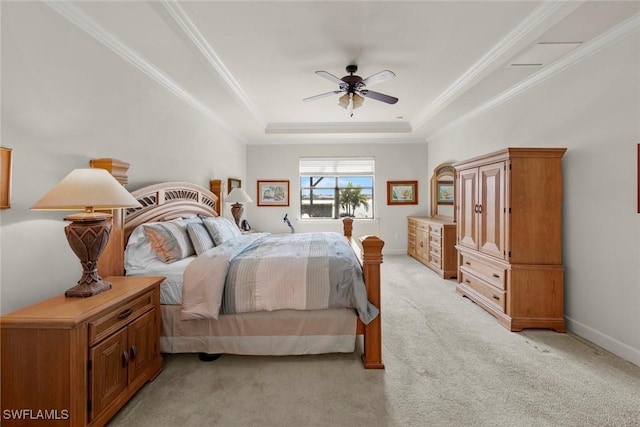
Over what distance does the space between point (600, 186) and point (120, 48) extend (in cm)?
433

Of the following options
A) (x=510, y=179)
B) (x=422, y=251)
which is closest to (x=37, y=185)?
(x=510, y=179)

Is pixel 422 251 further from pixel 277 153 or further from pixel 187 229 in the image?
pixel 187 229

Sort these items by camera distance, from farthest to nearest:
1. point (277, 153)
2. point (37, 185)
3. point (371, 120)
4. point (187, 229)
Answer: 1. point (277, 153)
2. point (371, 120)
3. point (187, 229)
4. point (37, 185)

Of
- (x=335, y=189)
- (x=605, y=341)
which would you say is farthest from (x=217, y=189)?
(x=605, y=341)

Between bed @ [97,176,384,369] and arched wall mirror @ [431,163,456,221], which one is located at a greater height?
arched wall mirror @ [431,163,456,221]

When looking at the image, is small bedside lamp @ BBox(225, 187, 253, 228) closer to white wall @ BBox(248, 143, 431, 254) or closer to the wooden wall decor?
white wall @ BBox(248, 143, 431, 254)

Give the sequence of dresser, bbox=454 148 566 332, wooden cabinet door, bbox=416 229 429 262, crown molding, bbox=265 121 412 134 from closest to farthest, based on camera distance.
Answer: dresser, bbox=454 148 566 332, wooden cabinet door, bbox=416 229 429 262, crown molding, bbox=265 121 412 134

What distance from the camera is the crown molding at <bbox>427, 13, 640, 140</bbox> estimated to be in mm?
2242

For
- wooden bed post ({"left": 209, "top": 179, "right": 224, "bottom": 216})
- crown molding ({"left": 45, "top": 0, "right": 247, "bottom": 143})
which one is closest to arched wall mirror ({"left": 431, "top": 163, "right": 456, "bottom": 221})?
wooden bed post ({"left": 209, "top": 179, "right": 224, "bottom": 216})

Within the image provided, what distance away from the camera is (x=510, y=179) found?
2861mm

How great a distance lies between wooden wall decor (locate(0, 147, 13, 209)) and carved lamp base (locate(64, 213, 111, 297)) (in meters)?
0.31

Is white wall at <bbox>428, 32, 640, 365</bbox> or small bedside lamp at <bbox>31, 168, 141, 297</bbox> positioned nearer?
small bedside lamp at <bbox>31, 168, 141, 297</bbox>

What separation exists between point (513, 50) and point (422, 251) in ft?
12.3

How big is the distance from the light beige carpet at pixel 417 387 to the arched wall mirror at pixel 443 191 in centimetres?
323
